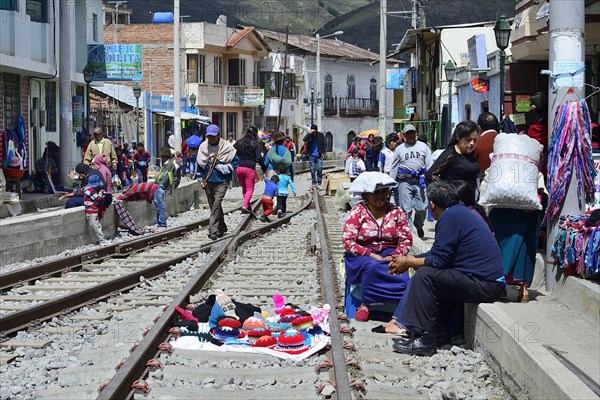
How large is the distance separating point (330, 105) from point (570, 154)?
78.5m

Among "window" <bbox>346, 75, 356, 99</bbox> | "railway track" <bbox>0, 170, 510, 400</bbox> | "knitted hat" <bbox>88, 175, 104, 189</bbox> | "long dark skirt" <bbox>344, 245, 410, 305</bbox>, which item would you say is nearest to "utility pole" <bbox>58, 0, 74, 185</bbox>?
"knitted hat" <bbox>88, 175, 104, 189</bbox>

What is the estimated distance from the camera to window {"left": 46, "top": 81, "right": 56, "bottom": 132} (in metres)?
33.4

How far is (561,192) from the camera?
9.27 meters

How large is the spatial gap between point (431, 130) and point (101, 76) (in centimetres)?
1663

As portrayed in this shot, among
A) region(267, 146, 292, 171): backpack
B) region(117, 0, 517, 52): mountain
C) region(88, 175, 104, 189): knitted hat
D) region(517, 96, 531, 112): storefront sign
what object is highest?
region(117, 0, 517, 52): mountain

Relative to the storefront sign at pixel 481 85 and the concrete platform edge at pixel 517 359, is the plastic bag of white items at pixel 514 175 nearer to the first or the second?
the concrete platform edge at pixel 517 359

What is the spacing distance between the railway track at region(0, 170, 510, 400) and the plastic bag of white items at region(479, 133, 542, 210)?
1.59 m

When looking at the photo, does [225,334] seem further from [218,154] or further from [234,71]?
[234,71]

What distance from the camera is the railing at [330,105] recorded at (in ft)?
283

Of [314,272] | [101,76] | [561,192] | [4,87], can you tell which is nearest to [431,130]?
[101,76]

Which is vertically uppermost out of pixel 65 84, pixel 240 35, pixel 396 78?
pixel 240 35

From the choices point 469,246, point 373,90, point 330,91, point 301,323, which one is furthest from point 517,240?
point 373,90

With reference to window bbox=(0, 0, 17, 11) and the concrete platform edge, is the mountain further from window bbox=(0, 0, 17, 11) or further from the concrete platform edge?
the concrete platform edge

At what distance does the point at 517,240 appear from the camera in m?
9.06
